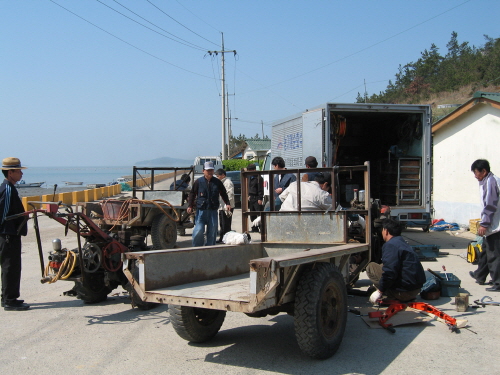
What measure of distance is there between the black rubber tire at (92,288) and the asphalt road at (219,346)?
0.15m

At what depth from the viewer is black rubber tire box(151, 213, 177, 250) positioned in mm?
10023

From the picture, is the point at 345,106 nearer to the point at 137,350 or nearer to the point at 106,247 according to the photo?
the point at 106,247

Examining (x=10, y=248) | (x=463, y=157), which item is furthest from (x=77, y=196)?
(x=10, y=248)

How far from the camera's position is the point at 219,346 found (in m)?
4.89

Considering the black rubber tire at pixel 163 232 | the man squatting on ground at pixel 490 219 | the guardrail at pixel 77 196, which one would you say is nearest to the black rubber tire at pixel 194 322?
the man squatting on ground at pixel 490 219

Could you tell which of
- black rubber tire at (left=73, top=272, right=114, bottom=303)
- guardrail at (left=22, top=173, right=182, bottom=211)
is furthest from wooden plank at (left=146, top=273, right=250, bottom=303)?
guardrail at (left=22, top=173, right=182, bottom=211)

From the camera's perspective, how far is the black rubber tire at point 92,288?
6.25m

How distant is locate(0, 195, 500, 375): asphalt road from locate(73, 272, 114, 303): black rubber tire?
5.8 inches

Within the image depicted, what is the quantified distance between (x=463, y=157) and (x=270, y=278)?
1166cm

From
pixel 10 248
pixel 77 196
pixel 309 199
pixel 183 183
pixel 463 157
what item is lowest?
pixel 10 248

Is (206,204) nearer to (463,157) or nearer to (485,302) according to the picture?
(485,302)

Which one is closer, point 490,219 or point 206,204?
point 490,219

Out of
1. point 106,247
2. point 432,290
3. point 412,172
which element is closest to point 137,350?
point 106,247

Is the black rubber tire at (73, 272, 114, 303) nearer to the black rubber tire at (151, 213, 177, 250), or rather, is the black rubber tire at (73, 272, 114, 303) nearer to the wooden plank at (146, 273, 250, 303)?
the wooden plank at (146, 273, 250, 303)
